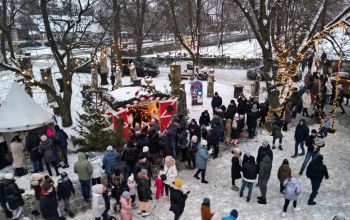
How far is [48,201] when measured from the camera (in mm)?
8516

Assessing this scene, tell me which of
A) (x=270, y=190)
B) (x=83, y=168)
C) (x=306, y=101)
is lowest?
(x=270, y=190)

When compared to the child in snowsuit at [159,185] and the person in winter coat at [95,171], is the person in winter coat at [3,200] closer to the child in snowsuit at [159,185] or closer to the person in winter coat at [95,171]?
the person in winter coat at [95,171]

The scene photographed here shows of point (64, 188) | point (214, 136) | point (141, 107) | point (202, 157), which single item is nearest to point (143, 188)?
point (64, 188)

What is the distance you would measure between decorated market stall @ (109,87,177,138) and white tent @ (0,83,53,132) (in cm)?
258

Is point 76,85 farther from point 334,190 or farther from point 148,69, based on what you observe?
point 334,190

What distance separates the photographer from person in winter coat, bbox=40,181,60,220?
27.8ft

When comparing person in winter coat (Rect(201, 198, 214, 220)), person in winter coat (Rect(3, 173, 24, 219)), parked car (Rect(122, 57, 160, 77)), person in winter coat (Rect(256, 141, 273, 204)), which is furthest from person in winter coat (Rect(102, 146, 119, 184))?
parked car (Rect(122, 57, 160, 77))

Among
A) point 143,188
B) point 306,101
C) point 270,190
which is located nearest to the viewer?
point 143,188

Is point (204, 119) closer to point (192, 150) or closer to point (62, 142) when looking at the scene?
point (192, 150)

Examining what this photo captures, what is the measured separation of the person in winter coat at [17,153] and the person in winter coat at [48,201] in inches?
141

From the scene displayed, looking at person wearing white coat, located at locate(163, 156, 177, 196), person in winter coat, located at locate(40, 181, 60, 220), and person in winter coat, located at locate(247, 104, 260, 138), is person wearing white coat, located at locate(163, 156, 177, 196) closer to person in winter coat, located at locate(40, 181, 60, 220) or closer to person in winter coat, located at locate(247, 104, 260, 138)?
person in winter coat, located at locate(40, 181, 60, 220)

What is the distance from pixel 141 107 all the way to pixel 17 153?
16.1 ft

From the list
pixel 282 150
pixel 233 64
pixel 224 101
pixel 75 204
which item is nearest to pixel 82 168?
pixel 75 204

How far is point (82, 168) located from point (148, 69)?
1658 cm
